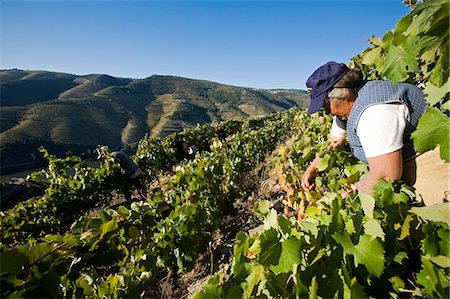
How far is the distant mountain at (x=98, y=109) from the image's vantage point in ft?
188

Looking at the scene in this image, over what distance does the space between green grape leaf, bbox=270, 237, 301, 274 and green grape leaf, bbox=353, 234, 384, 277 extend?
8.4 inches

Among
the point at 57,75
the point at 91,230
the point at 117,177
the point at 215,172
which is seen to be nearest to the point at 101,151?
the point at 117,177

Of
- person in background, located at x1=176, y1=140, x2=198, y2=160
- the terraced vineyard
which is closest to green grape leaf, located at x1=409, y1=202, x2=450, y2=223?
the terraced vineyard

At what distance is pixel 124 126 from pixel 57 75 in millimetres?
87455

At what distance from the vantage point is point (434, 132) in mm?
1000

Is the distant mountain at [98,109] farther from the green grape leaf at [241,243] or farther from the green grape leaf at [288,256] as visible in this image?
the green grape leaf at [288,256]

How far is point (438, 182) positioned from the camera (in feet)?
5.29

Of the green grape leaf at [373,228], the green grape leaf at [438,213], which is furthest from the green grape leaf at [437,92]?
the green grape leaf at [373,228]

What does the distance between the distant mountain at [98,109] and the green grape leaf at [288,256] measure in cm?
2180

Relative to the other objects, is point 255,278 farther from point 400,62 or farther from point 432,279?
point 400,62

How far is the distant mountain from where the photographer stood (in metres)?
57.3

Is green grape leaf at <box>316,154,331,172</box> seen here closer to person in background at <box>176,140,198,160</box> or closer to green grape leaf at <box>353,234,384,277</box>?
green grape leaf at <box>353,234,384,277</box>

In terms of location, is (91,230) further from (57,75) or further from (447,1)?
(57,75)

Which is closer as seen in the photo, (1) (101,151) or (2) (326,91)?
(2) (326,91)
